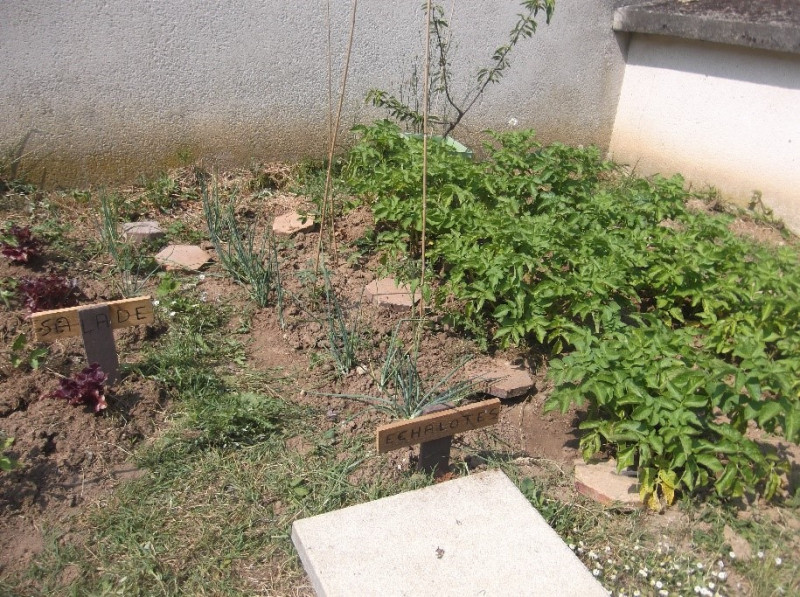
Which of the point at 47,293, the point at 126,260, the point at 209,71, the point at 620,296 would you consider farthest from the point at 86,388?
the point at 209,71

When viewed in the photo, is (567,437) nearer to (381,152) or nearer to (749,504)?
(749,504)

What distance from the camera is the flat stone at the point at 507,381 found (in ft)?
11.7

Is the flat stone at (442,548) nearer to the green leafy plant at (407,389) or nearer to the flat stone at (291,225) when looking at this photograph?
the green leafy plant at (407,389)

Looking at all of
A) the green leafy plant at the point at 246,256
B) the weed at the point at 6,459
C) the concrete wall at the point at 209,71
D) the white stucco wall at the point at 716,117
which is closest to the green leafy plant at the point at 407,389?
the green leafy plant at the point at 246,256

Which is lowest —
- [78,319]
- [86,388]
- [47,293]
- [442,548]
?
[442,548]

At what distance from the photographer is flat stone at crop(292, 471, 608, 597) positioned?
7.98ft

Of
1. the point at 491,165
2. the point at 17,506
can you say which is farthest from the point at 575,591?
the point at 491,165

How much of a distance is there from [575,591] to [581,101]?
518 cm

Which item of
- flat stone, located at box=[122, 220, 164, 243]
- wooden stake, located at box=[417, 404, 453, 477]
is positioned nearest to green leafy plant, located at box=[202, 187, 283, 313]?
flat stone, located at box=[122, 220, 164, 243]

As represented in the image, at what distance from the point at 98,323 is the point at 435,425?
58.3 inches

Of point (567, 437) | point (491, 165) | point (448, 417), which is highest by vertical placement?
point (491, 165)

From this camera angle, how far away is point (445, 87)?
5.68 metres

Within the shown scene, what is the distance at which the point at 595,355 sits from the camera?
3.02m

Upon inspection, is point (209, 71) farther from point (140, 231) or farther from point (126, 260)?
point (126, 260)
